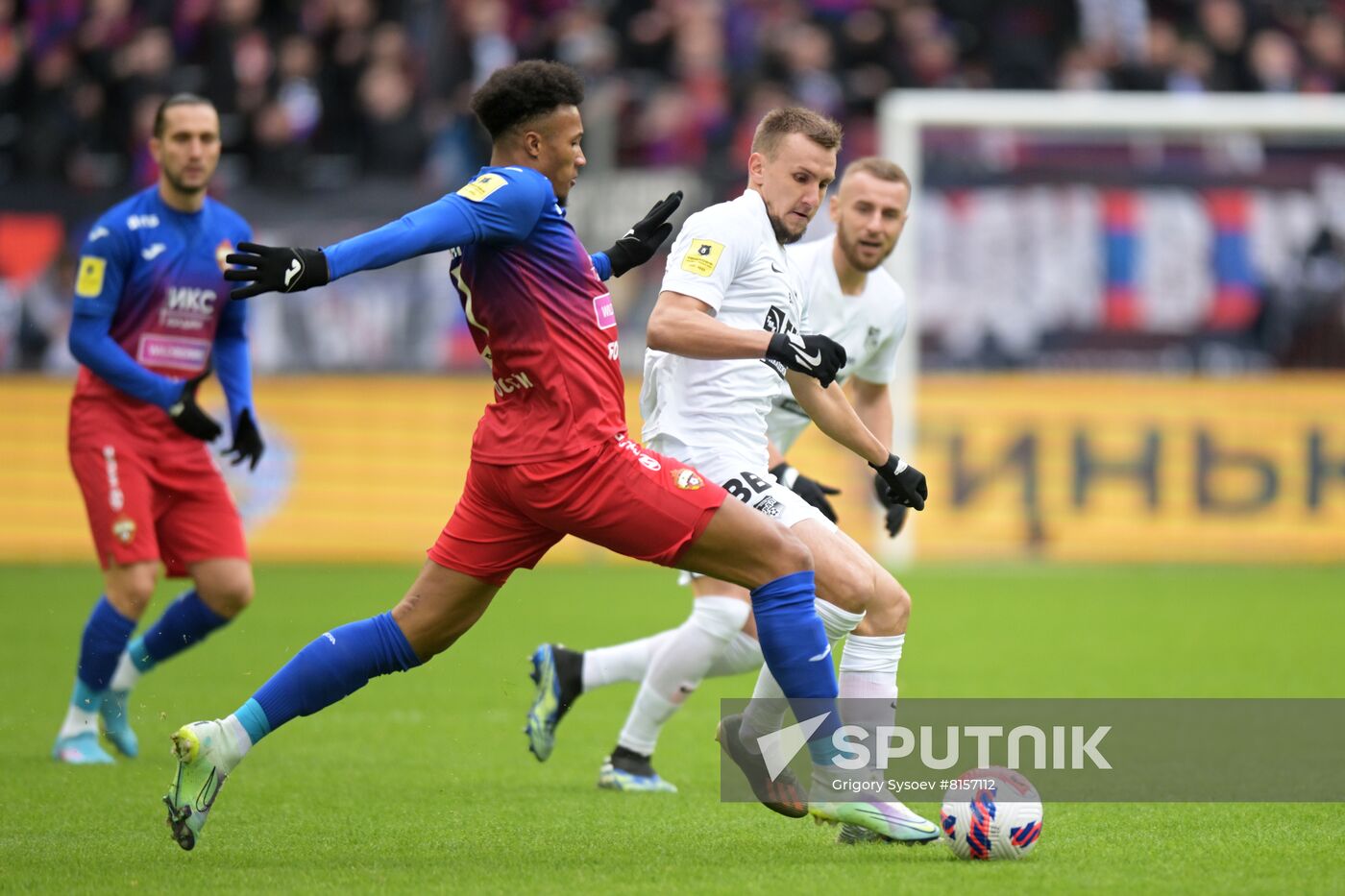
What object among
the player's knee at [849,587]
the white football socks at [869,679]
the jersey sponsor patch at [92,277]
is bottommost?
the white football socks at [869,679]

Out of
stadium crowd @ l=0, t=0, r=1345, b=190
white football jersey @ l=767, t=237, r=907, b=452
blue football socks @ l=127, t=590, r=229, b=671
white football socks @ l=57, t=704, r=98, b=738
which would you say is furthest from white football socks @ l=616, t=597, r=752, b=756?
stadium crowd @ l=0, t=0, r=1345, b=190

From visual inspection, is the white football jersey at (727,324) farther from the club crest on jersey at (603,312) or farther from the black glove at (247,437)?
the black glove at (247,437)

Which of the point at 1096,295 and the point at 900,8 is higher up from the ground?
the point at 900,8

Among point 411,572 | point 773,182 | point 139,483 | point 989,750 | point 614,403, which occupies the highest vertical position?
point 773,182

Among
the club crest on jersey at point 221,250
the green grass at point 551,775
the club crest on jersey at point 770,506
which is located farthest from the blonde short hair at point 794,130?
the club crest on jersey at point 221,250

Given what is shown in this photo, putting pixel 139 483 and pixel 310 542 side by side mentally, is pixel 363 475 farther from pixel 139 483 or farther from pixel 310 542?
pixel 139 483

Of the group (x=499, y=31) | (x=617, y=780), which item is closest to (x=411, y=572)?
(x=499, y=31)

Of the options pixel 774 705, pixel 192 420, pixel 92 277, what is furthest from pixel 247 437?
pixel 774 705

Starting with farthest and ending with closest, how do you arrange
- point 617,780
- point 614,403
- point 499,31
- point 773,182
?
point 499,31 → point 617,780 → point 773,182 → point 614,403

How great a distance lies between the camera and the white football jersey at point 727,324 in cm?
642

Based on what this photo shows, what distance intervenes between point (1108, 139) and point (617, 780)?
11786mm

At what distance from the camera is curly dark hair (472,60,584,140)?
5969 millimetres

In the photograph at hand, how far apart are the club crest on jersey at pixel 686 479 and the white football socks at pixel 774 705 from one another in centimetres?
79

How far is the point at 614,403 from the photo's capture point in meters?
6.07
